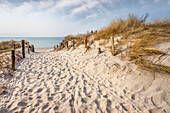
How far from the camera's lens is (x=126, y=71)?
12.7ft

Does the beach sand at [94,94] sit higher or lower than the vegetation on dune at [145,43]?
lower

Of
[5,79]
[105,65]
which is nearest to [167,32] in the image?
[105,65]

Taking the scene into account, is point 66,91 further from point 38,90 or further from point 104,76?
point 104,76

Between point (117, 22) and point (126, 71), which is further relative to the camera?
point (117, 22)

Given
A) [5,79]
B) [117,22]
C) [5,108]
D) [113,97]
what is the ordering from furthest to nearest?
[117,22] < [5,79] < [113,97] < [5,108]

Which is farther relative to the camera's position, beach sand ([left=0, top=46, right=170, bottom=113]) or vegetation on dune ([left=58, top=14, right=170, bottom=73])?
vegetation on dune ([left=58, top=14, right=170, bottom=73])

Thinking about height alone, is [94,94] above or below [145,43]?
below

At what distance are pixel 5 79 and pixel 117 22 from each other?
8312mm

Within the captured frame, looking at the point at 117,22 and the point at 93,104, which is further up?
the point at 117,22

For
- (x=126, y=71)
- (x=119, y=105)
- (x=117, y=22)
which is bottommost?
(x=119, y=105)

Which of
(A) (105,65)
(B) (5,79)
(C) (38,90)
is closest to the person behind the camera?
(C) (38,90)

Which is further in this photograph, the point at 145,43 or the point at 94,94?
the point at 145,43

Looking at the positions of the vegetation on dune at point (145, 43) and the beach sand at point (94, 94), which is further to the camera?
the vegetation on dune at point (145, 43)

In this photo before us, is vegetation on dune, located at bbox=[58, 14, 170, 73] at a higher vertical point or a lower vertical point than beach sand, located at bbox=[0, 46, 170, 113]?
higher
